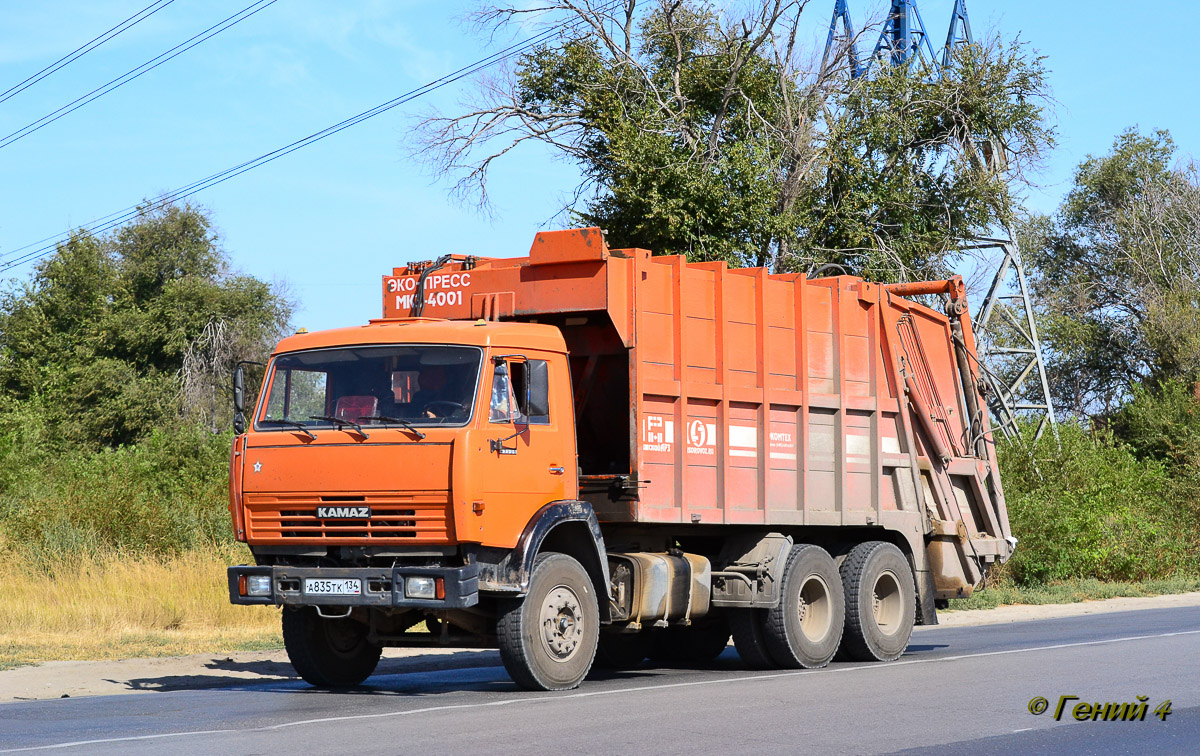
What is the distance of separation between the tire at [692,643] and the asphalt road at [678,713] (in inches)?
31.9

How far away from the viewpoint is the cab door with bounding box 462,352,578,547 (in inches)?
372

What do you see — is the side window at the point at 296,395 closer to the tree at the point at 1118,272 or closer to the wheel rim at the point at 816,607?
the wheel rim at the point at 816,607

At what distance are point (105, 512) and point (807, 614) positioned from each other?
12.6 meters

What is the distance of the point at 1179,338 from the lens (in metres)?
41.4

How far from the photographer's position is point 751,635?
39.7 ft

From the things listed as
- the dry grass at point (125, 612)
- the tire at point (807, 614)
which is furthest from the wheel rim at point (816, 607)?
the dry grass at point (125, 612)

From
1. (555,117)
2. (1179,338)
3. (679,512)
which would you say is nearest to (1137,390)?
(1179,338)

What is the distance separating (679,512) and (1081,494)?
16711 millimetres

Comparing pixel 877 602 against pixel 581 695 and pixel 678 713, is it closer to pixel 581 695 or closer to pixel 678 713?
pixel 581 695

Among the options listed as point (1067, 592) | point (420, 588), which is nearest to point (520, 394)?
point (420, 588)

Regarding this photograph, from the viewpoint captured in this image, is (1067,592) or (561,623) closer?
(561,623)

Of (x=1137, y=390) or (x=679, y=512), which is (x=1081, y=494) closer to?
(x=1137, y=390)

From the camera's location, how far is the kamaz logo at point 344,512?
9445mm

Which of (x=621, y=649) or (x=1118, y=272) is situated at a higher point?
(x=1118, y=272)
